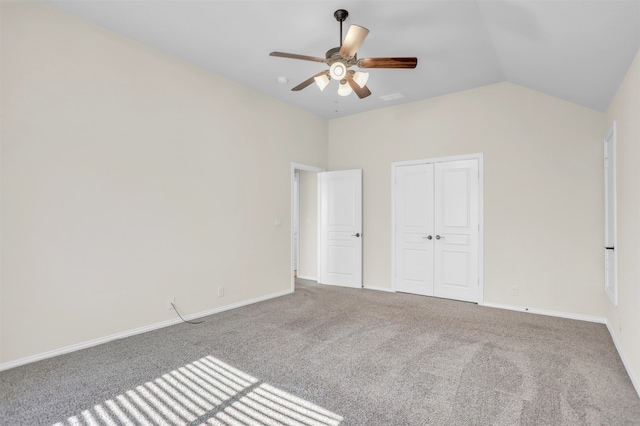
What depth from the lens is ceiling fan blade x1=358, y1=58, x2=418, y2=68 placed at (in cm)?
279

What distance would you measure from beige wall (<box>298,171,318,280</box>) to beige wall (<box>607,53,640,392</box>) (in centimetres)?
449

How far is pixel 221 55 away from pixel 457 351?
157 inches

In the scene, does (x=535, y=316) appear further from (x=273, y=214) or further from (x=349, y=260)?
(x=273, y=214)

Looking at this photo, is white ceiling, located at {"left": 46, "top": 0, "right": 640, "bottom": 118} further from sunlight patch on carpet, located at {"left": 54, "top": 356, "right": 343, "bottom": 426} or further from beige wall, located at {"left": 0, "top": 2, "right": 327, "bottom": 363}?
sunlight patch on carpet, located at {"left": 54, "top": 356, "right": 343, "bottom": 426}

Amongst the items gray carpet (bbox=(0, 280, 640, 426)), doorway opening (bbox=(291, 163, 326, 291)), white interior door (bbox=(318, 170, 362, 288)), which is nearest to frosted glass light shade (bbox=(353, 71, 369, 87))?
gray carpet (bbox=(0, 280, 640, 426))

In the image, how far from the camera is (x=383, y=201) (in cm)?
561

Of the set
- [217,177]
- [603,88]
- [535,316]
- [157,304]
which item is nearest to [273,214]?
[217,177]

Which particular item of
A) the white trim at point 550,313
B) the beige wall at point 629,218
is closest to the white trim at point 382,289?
the white trim at point 550,313

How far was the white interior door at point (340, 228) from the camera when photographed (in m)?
5.77

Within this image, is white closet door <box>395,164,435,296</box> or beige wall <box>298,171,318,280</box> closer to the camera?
white closet door <box>395,164,435,296</box>

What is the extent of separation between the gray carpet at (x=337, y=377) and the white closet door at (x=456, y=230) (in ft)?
3.31

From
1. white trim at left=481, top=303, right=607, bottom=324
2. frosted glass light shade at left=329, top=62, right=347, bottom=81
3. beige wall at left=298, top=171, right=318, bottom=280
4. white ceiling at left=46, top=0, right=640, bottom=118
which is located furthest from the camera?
beige wall at left=298, top=171, right=318, bottom=280

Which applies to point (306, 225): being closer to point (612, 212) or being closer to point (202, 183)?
point (202, 183)

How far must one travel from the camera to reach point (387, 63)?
2836 millimetres
